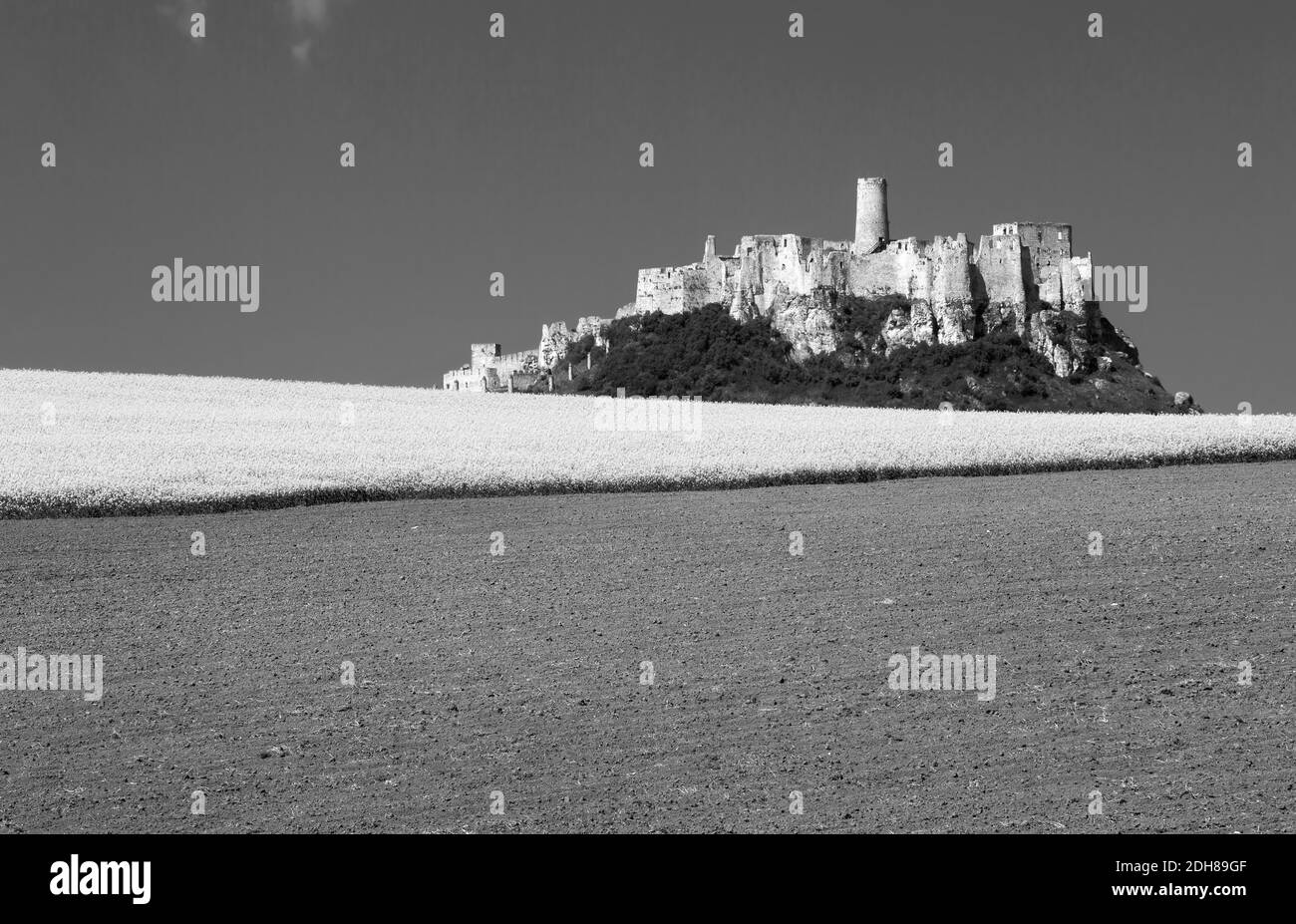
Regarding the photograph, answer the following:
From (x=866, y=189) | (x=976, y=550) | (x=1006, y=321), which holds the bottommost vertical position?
(x=976, y=550)

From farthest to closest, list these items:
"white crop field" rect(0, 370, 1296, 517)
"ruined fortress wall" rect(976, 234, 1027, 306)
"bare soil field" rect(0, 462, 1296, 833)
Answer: "ruined fortress wall" rect(976, 234, 1027, 306), "white crop field" rect(0, 370, 1296, 517), "bare soil field" rect(0, 462, 1296, 833)

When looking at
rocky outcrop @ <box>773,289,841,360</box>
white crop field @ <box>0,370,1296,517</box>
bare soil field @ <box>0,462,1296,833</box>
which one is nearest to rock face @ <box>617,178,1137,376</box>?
rocky outcrop @ <box>773,289,841,360</box>

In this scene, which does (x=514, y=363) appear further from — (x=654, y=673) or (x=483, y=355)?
(x=654, y=673)

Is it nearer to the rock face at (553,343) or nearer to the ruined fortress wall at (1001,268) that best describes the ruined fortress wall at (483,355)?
the rock face at (553,343)

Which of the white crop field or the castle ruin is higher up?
the castle ruin

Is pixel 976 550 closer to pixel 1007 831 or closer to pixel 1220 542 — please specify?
pixel 1220 542

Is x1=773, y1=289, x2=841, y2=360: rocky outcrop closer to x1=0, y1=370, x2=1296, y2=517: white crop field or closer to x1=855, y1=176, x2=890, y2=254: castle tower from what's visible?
x1=855, y1=176, x2=890, y2=254: castle tower

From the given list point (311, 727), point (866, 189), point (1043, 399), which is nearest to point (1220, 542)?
point (311, 727)
